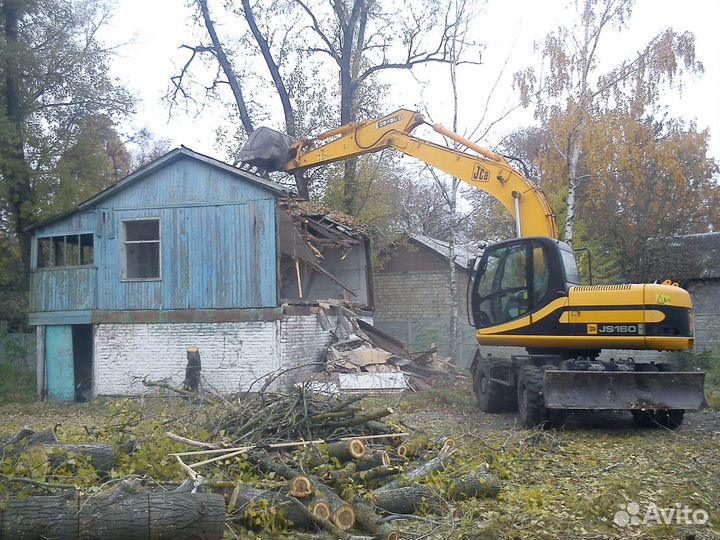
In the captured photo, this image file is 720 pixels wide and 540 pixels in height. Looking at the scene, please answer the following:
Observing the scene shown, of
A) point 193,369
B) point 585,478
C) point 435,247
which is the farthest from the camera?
point 435,247

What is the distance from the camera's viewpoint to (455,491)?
6.55 metres

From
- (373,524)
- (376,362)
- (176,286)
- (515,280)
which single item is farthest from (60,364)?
(373,524)

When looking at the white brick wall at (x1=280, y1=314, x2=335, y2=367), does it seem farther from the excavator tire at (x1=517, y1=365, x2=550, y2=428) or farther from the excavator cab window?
the excavator tire at (x1=517, y1=365, x2=550, y2=428)

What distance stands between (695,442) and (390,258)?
1612cm

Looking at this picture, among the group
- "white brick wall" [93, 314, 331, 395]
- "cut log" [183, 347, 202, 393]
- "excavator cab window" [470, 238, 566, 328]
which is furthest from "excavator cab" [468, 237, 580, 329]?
"cut log" [183, 347, 202, 393]

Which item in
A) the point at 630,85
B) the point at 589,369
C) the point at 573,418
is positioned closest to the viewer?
the point at 589,369

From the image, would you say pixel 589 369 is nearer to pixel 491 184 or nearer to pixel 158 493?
pixel 491 184

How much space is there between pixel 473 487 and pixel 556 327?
4.00m

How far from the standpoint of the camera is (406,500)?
Answer: 6.27 meters

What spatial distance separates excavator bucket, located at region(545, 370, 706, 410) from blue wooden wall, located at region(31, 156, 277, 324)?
715cm

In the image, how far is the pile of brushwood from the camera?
17.2 feet

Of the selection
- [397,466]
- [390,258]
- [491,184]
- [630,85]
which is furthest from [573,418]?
[390,258]

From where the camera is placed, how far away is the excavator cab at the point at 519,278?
10.1 meters

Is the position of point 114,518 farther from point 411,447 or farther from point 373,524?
point 411,447
